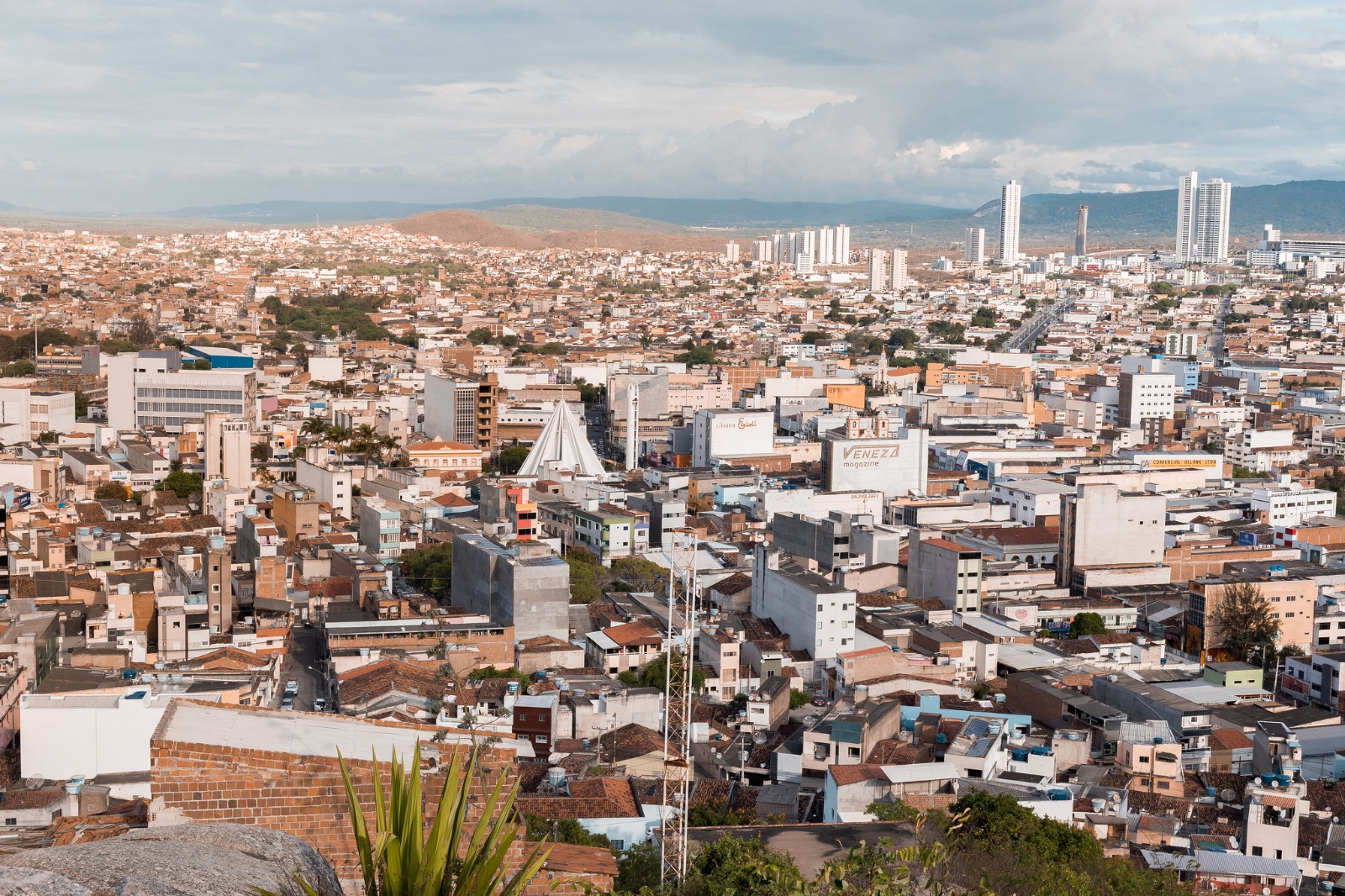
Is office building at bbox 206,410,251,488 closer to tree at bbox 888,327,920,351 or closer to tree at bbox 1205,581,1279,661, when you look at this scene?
tree at bbox 1205,581,1279,661

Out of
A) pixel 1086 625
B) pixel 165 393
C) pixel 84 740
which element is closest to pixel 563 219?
pixel 165 393

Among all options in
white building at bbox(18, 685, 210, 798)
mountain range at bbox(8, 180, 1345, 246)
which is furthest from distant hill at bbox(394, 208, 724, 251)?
white building at bbox(18, 685, 210, 798)

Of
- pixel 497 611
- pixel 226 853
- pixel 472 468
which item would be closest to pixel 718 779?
pixel 497 611

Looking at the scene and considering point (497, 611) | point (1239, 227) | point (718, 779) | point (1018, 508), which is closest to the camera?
point (718, 779)

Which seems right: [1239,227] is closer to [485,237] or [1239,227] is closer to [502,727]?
[485,237]

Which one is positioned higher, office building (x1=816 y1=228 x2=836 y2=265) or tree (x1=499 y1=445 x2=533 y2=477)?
office building (x1=816 y1=228 x2=836 y2=265)
